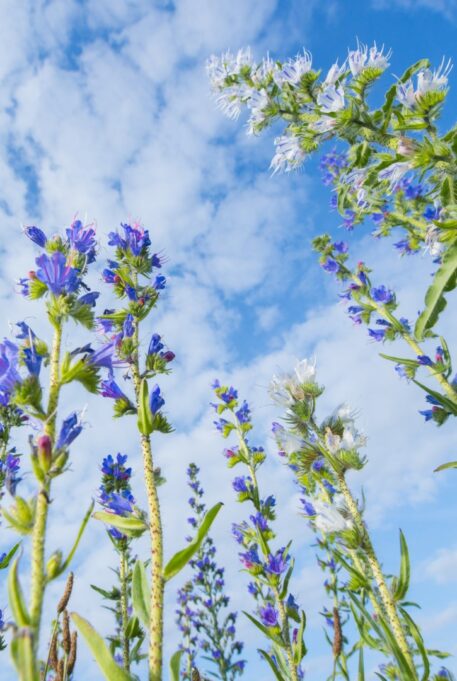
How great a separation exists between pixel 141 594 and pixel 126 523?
11.4 inches

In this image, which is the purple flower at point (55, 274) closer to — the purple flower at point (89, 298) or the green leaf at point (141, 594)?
the purple flower at point (89, 298)

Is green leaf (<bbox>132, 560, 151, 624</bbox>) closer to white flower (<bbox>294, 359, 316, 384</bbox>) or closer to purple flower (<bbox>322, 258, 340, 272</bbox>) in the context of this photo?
white flower (<bbox>294, 359, 316, 384</bbox>)

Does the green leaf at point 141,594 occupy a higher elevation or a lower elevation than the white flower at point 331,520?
lower

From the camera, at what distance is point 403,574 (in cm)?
252

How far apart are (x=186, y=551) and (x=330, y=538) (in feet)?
4.40

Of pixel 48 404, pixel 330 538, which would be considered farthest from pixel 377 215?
pixel 48 404

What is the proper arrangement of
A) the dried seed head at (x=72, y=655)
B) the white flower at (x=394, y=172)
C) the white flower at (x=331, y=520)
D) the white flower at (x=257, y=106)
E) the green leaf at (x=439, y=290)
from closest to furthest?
the dried seed head at (x=72, y=655) < the white flower at (x=331, y=520) < the green leaf at (x=439, y=290) < the white flower at (x=394, y=172) < the white flower at (x=257, y=106)

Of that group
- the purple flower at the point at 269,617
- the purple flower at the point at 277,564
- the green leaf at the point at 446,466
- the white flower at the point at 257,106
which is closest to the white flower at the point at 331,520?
the green leaf at the point at 446,466

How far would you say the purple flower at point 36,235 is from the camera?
2574 millimetres

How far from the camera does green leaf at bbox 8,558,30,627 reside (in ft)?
4.44

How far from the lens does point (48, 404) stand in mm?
1904

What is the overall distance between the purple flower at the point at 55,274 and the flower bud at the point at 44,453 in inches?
33.1

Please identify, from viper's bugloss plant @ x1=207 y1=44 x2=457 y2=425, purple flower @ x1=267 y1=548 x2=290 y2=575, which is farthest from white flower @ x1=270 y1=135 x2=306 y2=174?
purple flower @ x1=267 y1=548 x2=290 y2=575

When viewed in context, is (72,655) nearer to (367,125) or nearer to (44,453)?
(44,453)
